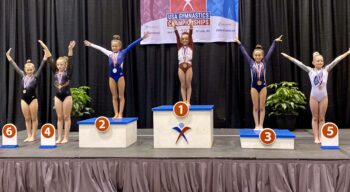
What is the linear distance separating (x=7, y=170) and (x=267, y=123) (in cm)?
406

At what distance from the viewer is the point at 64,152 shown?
3.88 m

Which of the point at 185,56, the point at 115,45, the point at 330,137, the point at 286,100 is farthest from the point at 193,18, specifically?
the point at 330,137

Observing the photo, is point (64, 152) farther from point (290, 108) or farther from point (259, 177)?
point (290, 108)

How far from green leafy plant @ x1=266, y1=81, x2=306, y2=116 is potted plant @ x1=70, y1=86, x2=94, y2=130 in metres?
2.99

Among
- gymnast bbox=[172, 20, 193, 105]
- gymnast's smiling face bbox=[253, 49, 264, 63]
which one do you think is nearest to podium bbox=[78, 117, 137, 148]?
gymnast bbox=[172, 20, 193, 105]

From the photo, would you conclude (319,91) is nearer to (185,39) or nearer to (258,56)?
(258,56)

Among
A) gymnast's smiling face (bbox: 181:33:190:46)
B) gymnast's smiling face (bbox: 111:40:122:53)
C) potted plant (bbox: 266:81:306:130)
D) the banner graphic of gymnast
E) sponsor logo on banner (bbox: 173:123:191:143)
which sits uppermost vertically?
the banner graphic of gymnast

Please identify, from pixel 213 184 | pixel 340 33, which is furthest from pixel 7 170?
pixel 340 33

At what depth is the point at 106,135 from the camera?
423cm

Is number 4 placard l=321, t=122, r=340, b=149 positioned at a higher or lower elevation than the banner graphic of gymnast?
lower

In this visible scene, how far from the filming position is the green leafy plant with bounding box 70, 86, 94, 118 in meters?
5.79

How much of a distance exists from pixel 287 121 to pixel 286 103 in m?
0.29

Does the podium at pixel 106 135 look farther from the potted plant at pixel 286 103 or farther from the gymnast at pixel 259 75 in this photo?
the potted plant at pixel 286 103

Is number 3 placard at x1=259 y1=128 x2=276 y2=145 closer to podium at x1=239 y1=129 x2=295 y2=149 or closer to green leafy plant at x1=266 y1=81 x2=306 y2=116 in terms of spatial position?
podium at x1=239 y1=129 x2=295 y2=149
